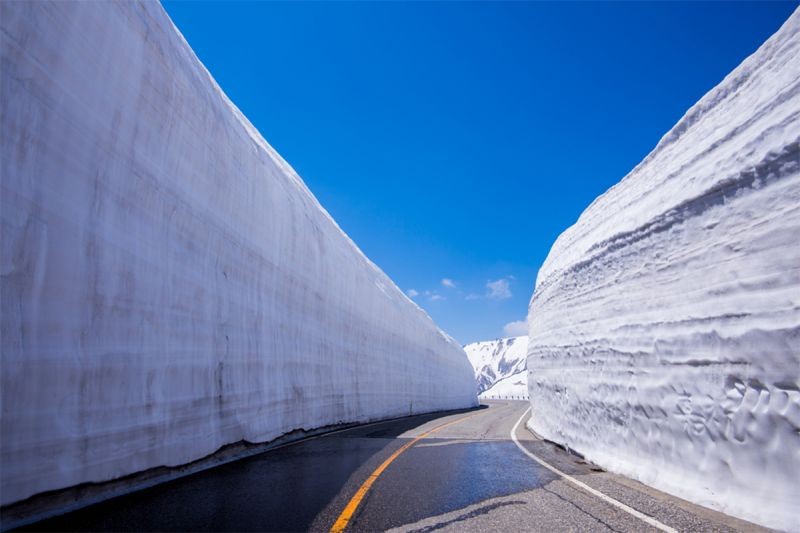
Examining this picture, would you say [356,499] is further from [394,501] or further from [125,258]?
[125,258]

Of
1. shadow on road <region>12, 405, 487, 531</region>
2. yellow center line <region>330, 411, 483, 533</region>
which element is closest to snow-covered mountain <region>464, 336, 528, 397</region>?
yellow center line <region>330, 411, 483, 533</region>

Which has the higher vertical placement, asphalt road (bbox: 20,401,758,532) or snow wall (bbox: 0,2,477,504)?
snow wall (bbox: 0,2,477,504)

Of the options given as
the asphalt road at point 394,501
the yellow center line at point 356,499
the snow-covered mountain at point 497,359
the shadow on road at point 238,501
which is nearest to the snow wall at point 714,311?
the asphalt road at point 394,501

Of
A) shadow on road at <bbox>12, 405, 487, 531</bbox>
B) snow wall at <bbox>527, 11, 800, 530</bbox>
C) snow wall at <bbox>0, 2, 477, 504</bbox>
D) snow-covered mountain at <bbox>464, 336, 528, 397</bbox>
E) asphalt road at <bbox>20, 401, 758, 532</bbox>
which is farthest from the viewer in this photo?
snow-covered mountain at <bbox>464, 336, 528, 397</bbox>

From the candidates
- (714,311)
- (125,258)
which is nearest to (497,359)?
(714,311)

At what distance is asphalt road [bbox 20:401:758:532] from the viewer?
3.76 meters

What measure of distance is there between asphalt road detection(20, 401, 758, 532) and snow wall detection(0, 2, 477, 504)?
2.75 feet

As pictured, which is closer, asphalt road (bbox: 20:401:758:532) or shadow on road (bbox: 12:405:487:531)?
shadow on road (bbox: 12:405:487:531)

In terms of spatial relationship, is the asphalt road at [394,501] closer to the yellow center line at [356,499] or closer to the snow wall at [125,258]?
the yellow center line at [356,499]

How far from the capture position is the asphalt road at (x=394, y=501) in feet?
12.3

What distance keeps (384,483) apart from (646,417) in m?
3.86

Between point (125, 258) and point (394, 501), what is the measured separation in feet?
14.2

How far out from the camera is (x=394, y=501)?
15.0 feet

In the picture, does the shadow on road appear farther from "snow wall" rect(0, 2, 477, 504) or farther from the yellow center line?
"snow wall" rect(0, 2, 477, 504)
